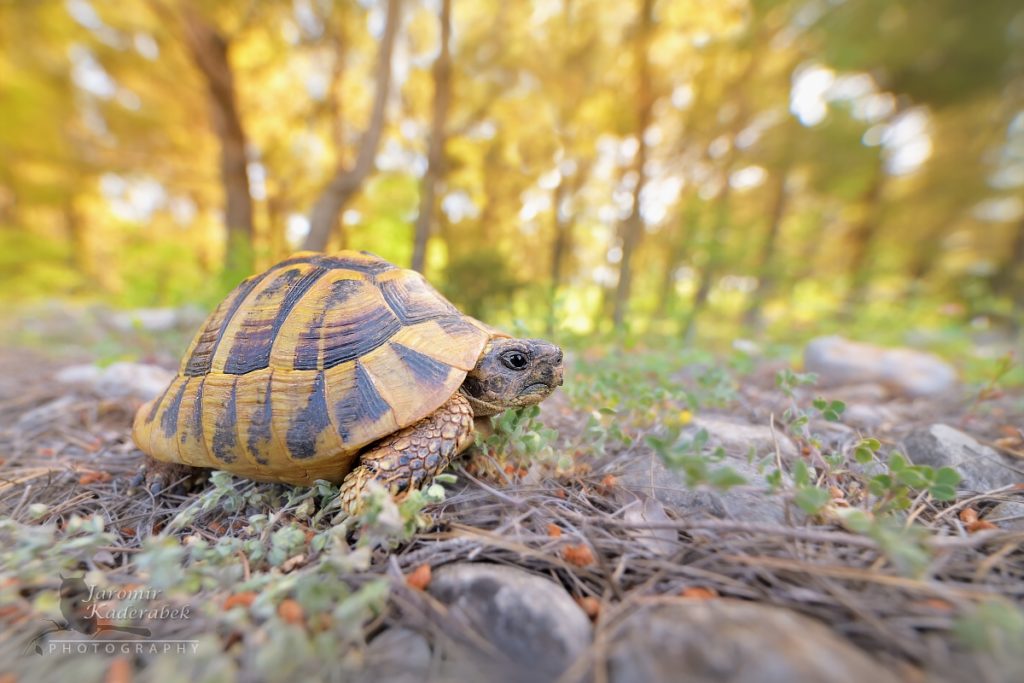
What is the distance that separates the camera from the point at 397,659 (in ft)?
3.03

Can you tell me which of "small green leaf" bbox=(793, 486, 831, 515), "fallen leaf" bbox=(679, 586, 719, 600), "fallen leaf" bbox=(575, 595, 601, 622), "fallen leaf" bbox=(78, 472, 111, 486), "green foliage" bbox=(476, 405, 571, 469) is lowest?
"fallen leaf" bbox=(78, 472, 111, 486)

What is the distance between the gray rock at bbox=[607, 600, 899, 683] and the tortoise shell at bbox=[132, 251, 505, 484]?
0.96 m

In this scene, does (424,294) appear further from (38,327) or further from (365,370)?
(38,327)

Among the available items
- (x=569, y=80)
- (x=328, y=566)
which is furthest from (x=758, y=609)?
(x=569, y=80)

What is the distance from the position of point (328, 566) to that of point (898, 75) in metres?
14.5

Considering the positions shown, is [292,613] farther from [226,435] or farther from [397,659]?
[226,435]

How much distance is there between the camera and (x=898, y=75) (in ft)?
30.8

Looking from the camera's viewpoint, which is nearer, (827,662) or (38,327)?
(827,662)

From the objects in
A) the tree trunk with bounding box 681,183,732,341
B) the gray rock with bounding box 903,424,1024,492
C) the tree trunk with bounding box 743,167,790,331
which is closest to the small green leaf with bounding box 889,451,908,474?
the gray rock with bounding box 903,424,1024,492

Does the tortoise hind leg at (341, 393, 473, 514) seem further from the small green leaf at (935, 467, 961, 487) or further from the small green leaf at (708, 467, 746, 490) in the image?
the small green leaf at (935, 467, 961, 487)

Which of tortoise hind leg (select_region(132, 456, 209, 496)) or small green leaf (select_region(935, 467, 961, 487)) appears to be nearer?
small green leaf (select_region(935, 467, 961, 487))

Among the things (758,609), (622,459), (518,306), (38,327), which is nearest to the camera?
(758,609)

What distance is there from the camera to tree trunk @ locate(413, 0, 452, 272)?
5.75 metres

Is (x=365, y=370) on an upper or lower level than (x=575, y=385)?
upper
